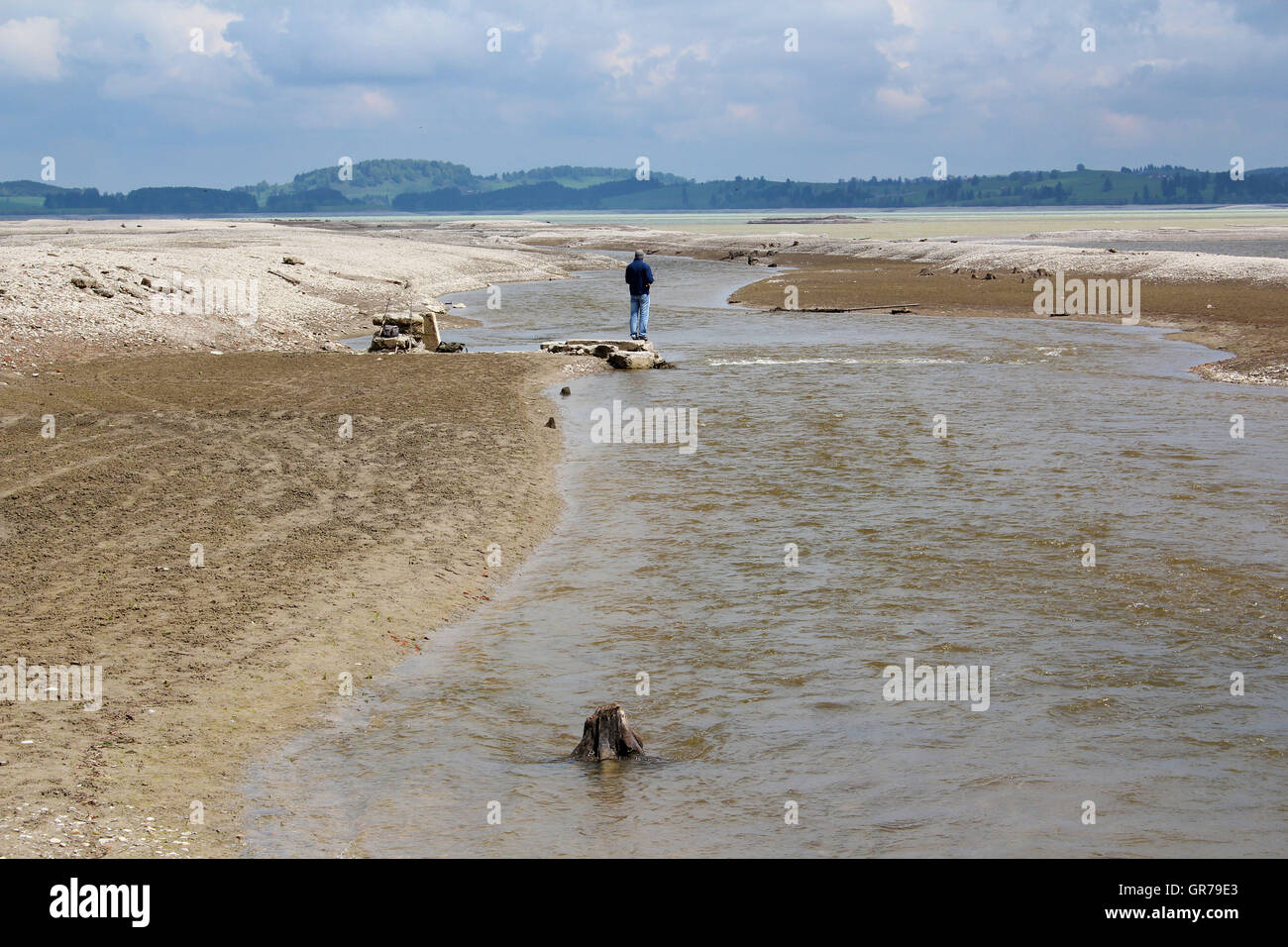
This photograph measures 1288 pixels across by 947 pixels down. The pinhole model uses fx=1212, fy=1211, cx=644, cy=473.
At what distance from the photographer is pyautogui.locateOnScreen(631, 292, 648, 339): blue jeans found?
29609 mm

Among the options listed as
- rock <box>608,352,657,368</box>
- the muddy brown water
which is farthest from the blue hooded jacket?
the muddy brown water

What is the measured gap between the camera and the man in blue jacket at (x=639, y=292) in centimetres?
2897

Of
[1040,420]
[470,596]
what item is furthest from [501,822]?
[1040,420]

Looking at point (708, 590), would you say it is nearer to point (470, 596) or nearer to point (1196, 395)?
point (470, 596)

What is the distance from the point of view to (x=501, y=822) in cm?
694

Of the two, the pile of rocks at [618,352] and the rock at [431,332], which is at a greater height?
the rock at [431,332]

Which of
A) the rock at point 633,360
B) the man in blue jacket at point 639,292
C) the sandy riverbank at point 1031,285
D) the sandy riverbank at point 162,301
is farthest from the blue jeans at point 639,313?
the sandy riverbank at point 1031,285

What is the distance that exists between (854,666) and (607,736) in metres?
2.52

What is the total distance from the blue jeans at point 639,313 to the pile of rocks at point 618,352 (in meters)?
1.10

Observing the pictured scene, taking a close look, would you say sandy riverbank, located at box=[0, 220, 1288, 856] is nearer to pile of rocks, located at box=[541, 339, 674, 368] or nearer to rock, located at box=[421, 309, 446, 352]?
pile of rocks, located at box=[541, 339, 674, 368]

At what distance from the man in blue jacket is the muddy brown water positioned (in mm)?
10425

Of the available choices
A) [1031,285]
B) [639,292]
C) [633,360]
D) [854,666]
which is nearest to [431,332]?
[639,292]

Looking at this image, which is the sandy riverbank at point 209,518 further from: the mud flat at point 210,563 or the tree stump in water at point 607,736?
the tree stump in water at point 607,736
